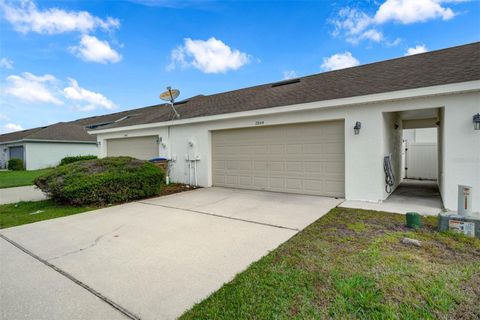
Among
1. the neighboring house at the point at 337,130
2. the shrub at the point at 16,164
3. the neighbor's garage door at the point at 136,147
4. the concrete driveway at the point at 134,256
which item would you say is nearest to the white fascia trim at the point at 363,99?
the neighboring house at the point at 337,130

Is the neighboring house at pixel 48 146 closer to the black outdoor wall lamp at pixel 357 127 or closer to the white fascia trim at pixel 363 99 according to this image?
the white fascia trim at pixel 363 99

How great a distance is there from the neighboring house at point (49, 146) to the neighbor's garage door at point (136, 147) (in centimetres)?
677

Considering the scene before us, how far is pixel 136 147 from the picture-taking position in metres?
12.4

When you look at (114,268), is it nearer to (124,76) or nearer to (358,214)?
(358,214)

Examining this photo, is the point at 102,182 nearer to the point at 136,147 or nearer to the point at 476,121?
the point at 136,147

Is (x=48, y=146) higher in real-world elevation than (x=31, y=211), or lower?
higher

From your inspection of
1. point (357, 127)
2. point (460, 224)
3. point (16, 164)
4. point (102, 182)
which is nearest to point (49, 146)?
point (16, 164)

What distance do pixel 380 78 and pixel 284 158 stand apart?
3.69 metres

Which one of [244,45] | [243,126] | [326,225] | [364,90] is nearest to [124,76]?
[244,45]

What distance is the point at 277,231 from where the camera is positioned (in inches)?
166

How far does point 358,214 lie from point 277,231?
2.14 metres

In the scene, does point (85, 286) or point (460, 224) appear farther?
point (460, 224)

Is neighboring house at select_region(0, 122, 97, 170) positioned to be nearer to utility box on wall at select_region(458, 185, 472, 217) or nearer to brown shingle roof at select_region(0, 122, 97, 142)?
brown shingle roof at select_region(0, 122, 97, 142)

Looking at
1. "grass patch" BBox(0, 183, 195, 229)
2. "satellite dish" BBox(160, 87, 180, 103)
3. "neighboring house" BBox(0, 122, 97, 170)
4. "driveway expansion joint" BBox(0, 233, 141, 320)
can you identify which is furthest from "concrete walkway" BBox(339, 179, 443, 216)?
"neighboring house" BBox(0, 122, 97, 170)
